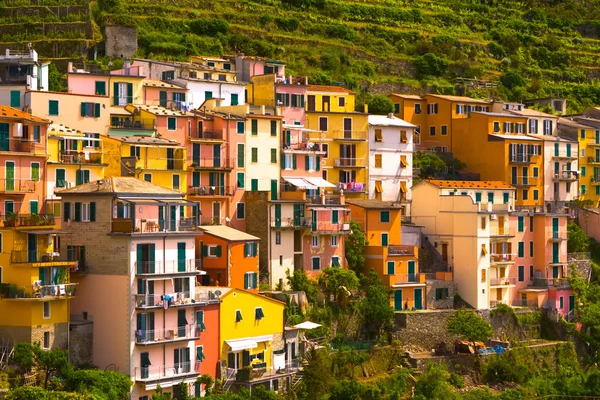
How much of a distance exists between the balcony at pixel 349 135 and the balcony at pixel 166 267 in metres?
24.1

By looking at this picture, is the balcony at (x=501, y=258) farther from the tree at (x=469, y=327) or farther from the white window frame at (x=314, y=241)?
the white window frame at (x=314, y=241)

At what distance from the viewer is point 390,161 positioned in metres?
91.8

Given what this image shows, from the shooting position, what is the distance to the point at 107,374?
61.5 m

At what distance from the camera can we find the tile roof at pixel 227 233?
240 feet

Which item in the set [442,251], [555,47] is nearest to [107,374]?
[442,251]

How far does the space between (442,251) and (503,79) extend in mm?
34839

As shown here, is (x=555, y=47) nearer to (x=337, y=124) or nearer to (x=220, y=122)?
(x=337, y=124)

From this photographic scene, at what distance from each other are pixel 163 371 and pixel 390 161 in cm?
3094

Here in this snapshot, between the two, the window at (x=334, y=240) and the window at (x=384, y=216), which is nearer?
the window at (x=334, y=240)

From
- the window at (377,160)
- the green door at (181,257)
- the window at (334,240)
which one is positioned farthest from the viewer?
the window at (377,160)

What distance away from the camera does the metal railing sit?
6394cm

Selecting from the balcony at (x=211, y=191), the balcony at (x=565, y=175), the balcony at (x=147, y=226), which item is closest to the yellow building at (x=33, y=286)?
the balcony at (x=147, y=226)

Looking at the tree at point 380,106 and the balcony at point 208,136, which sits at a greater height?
the tree at point 380,106

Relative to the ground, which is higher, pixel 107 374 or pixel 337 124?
pixel 337 124
